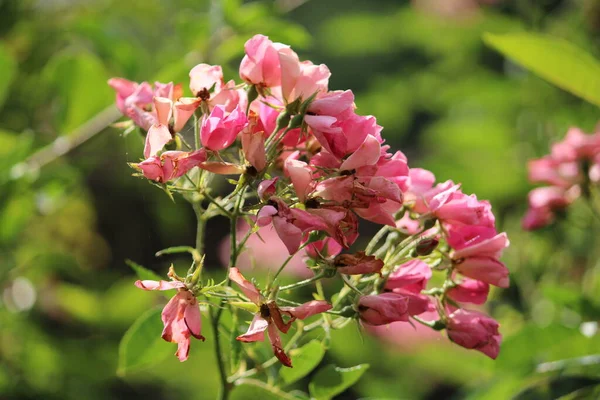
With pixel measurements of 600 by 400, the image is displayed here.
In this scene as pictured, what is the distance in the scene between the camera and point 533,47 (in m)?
1.19

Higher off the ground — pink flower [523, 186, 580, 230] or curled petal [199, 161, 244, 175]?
curled petal [199, 161, 244, 175]

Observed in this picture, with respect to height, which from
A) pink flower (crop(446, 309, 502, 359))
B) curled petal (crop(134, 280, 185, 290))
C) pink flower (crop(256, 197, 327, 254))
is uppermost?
pink flower (crop(256, 197, 327, 254))

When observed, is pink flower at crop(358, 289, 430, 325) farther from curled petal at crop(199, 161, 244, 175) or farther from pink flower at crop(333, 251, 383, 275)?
curled petal at crop(199, 161, 244, 175)

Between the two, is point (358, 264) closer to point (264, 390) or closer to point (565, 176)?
point (264, 390)

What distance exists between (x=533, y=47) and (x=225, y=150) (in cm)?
59

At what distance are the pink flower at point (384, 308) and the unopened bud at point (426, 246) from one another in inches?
2.2

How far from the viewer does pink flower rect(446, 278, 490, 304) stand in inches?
35.2

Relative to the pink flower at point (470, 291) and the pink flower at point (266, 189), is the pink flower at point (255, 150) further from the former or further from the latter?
the pink flower at point (470, 291)

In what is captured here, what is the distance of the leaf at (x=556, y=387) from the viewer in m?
1.07

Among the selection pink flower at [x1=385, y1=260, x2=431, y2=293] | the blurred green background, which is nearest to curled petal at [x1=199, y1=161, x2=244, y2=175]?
pink flower at [x1=385, y1=260, x2=431, y2=293]

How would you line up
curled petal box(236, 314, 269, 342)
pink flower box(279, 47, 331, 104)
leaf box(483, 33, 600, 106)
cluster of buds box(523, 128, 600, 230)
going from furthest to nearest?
1. cluster of buds box(523, 128, 600, 230)
2. leaf box(483, 33, 600, 106)
3. pink flower box(279, 47, 331, 104)
4. curled petal box(236, 314, 269, 342)

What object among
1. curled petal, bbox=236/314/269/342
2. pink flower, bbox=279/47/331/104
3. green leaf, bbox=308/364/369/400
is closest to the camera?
curled petal, bbox=236/314/269/342

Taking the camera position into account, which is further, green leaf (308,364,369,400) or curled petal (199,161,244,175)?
green leaf (308,364,369,400)

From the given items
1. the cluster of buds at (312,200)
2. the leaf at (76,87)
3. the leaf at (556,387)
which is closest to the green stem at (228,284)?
the cluster of buds at (312,200)
